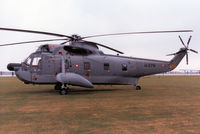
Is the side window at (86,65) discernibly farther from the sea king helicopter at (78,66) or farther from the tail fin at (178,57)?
the tail fin at (178,57)

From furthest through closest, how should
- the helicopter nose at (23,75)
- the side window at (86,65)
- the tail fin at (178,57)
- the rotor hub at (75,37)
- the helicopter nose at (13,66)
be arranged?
the tail fin at (178,57) → the side window at (86,65) → the rotor hub at (75,37) → the helicopter nose at (13,66) → the helicopter nose at (23,75)

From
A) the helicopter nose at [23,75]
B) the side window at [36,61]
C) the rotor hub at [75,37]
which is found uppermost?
the rotor hub at [75,37]

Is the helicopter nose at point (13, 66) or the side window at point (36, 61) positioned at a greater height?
the side window at point (36, 61)

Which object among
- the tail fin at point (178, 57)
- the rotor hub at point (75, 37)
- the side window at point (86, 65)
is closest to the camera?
the rotor hub at point (75, 37)

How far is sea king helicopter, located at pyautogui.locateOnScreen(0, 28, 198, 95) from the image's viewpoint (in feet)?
39.3

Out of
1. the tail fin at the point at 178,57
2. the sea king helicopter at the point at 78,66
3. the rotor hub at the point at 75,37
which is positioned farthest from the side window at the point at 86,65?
the tail fin at the point at 178,57

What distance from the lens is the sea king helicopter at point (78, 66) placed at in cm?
1198

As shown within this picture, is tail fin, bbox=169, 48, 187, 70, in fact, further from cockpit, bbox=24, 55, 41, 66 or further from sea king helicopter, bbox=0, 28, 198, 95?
cockpit, bbox=24, 55, 41, 66

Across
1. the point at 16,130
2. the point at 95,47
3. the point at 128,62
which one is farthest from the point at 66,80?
the point at 16,130

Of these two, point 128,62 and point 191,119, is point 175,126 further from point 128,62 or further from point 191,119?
point 128,62

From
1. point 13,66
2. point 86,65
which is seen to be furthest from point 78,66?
point 13,66

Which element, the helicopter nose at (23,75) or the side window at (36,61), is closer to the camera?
the helicopter nose at (23,75)

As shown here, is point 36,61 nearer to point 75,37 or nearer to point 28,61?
point 28,61

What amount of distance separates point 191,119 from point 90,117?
10.5ft
